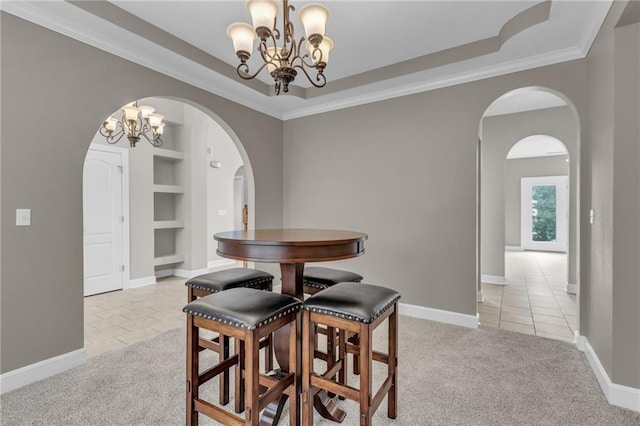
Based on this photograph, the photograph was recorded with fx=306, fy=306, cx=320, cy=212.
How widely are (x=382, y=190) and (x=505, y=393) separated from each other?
2260 mm

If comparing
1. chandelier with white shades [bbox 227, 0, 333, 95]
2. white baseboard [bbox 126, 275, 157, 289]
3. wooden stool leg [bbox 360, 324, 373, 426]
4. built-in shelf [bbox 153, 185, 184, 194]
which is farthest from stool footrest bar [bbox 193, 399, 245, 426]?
built-in shelf [bbox 153, 185, 184, 194]

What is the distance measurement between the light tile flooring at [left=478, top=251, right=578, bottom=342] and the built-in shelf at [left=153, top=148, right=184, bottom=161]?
5161 mm

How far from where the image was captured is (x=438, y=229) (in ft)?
10.8

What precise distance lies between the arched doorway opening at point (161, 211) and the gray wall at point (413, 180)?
1145mm

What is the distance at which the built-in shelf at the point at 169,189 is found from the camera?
5.07 metres

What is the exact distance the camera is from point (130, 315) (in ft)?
11.5

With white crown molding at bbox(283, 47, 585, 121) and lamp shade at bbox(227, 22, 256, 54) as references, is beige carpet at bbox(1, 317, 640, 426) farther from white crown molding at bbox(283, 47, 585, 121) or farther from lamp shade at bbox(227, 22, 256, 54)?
white crown molding at bbox(283, 47, 585, 121)

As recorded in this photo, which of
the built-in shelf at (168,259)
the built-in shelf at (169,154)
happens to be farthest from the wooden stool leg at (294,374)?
the built-in shelf at (169,154)

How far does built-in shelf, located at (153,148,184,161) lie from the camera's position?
199 inches

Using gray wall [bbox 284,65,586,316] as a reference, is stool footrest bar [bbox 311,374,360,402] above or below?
below

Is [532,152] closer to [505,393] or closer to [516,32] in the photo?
[516,32]

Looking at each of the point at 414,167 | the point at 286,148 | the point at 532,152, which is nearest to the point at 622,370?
the point at 414,167

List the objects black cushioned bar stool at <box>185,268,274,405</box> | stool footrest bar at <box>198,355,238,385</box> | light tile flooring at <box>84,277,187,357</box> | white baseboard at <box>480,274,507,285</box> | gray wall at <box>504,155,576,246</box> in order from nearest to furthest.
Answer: stool footrest bar at <box>198,355,238,385</box> < black cushioned bar stool at <box>185,268,274,405</box> < light tile flooring at <box>84,277,187,357</box> < white baseboard at <box>480,274,507,285</box> < gray wall at <box>504,155,576,246</box>

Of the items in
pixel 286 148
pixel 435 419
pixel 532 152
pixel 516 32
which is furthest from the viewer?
pixel 532 152
